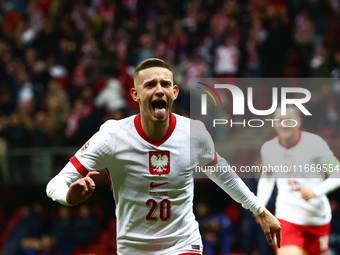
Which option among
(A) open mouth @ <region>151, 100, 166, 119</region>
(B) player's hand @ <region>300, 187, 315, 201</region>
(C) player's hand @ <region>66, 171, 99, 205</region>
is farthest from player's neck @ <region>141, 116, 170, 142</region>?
(B) player's hand @ <region>300, 187, 315, 201</region>

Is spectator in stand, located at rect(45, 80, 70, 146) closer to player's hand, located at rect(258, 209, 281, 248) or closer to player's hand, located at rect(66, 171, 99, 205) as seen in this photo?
player's hand, located at rect(258, 209, 281, 248)

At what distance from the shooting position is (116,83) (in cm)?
Answer: 1030

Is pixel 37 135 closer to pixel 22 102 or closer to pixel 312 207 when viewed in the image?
pixel 22 102

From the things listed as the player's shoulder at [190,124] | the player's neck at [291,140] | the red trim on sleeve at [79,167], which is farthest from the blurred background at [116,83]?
the red trim on sleeve at [79,167]

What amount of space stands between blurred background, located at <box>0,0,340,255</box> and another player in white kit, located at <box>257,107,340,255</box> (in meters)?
1.95

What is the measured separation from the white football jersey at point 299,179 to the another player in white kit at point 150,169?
1585 millimetres

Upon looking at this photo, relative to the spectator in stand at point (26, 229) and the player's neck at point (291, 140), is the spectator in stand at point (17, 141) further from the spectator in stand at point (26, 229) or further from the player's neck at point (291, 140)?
the player's neck at point (291, 140)

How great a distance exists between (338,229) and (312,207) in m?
3.23

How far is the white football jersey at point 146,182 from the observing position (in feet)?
12.6

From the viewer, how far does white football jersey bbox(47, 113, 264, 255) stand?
3844mm

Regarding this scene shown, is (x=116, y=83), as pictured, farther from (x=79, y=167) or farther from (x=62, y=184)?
(x=62, y=184)

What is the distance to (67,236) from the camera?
31.1ft

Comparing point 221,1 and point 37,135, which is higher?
point 221,1

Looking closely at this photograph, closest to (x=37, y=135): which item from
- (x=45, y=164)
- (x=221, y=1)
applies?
(x=45, y=164)
